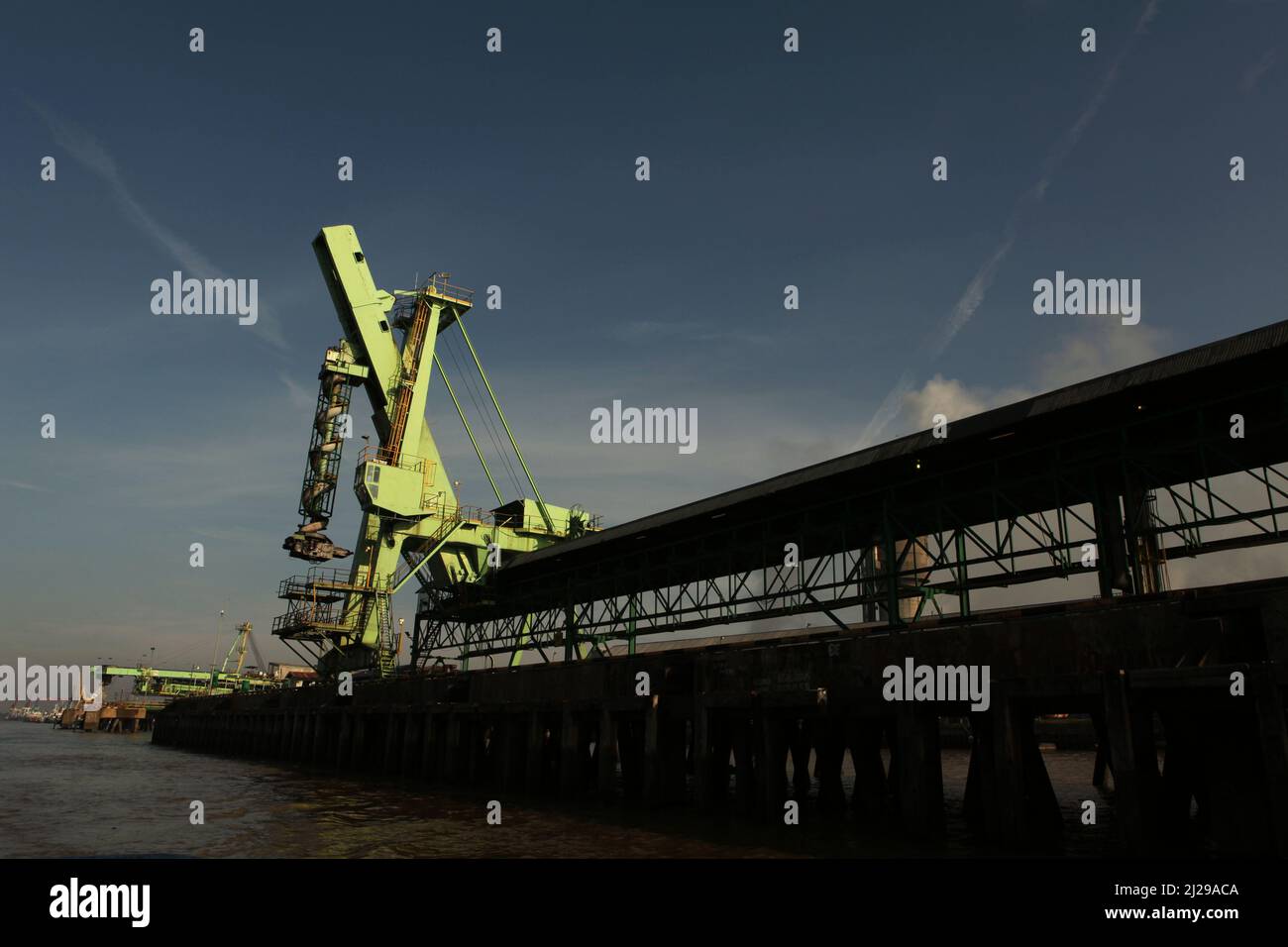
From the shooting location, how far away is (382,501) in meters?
46.0

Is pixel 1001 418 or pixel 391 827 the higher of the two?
pixel 1001 418

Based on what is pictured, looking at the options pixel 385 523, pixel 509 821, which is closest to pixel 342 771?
pixel 385 523

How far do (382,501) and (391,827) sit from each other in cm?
2790

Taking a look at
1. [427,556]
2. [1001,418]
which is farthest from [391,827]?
[427,556]

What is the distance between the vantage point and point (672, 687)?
22125 mm

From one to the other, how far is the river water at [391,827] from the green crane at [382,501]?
14.8 meters

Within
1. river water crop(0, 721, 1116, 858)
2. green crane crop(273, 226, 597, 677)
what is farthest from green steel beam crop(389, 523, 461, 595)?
river water crop(0, 721, 1116, 858)

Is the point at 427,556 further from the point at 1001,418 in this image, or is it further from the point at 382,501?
the point at 1001,418

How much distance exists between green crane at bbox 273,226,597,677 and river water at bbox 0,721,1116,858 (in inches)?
582

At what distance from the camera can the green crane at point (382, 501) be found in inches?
1839

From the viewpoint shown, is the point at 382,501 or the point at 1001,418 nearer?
the point at 1001,418

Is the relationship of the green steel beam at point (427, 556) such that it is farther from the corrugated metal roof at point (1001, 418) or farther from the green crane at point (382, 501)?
the corrugated metal roof at point (1001, 418)
